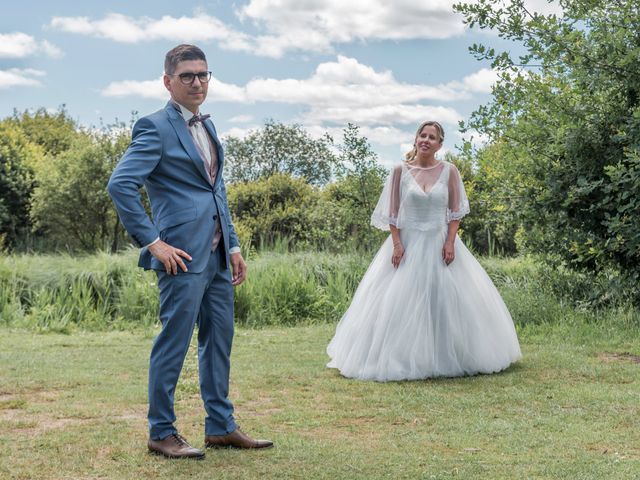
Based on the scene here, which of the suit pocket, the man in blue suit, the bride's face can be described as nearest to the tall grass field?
the man in blue suit

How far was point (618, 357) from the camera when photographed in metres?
8.57

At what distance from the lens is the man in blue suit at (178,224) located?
4598mm

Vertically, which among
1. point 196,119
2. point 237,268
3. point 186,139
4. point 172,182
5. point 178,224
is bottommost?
point 237,268

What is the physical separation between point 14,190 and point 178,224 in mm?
24460

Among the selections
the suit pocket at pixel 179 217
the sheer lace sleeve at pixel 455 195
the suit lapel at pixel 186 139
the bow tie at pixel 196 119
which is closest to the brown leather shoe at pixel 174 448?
the suit pocket at pixel 179 217

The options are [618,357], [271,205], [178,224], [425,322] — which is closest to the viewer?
[178,224]

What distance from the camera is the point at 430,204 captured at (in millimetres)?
7793

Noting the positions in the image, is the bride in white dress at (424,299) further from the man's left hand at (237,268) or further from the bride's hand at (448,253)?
the man's left hand at (237,268)

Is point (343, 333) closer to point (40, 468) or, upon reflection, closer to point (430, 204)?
point (430, 204)

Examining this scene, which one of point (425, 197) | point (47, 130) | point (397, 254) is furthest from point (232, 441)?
point (47, 130)

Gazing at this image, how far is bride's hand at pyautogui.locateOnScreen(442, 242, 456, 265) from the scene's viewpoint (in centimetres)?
767

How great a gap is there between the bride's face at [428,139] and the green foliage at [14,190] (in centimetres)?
2177

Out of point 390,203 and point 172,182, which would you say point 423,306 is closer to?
point 390,203

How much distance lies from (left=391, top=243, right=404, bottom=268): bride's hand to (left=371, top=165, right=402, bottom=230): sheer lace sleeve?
25 centimetres
